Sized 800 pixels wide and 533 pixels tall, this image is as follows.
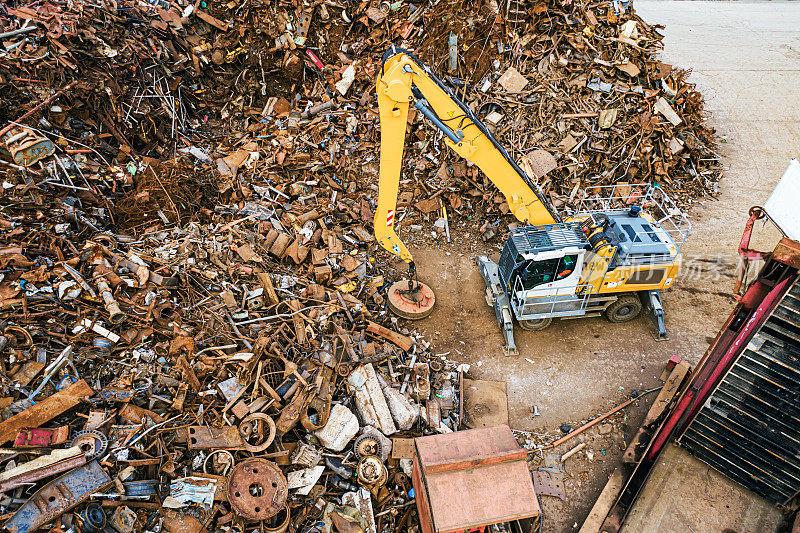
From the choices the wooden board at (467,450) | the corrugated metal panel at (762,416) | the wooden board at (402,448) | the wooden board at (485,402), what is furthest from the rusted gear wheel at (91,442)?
the corrugated metal panel at (762,416)

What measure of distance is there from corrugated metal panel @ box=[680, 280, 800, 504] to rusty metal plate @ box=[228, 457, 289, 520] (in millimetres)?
6634

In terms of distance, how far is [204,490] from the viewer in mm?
6699

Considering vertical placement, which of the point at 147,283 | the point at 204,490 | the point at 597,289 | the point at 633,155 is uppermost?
the point at 633,155

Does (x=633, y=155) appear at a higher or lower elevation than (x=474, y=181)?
higher

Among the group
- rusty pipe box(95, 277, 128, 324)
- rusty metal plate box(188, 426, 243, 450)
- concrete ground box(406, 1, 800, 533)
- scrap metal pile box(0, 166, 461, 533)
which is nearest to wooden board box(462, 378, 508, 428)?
concrete ground box(406, 1, 800, 533)

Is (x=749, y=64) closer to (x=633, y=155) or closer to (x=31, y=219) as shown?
(x=633, y=155)

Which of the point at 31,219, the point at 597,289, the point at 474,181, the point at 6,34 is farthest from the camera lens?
the point at 474,181

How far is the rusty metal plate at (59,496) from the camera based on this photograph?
19.2ft

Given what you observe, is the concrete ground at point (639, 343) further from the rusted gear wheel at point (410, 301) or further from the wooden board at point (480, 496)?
the wooden board at point (480, 496)

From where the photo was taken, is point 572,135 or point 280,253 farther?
point 572,135

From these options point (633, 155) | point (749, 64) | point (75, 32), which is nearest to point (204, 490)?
point (75, 32)

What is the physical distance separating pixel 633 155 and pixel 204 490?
13277 millimetres

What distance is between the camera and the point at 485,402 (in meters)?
9.37

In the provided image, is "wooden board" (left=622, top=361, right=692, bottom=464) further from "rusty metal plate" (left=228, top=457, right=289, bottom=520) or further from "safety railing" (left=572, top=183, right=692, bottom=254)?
"rusty metal plate" (left=228, top=457, right=289, bottom=520)
